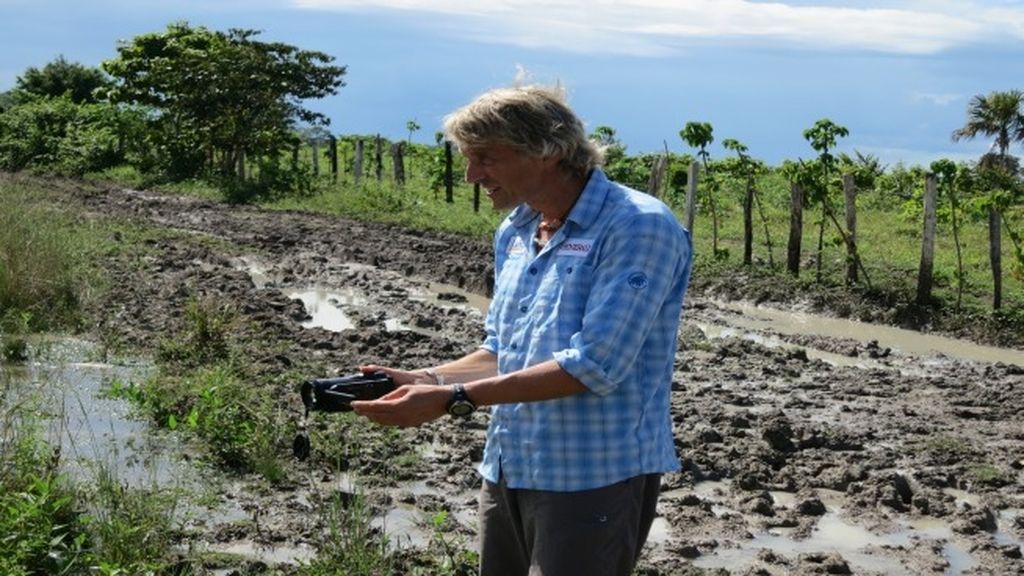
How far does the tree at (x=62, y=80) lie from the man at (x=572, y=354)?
174 ft

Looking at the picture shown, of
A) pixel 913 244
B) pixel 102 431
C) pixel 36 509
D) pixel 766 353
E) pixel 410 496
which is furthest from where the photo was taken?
pixel 913 244

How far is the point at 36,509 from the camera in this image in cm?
523

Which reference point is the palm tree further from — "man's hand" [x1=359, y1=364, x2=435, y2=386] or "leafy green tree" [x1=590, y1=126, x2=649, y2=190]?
"man's hand" [x1=359, y1=364, x2=435, y2=386]

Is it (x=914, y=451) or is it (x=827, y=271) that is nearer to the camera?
(x=914, y=451)

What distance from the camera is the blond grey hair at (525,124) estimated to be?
3219 millimetres

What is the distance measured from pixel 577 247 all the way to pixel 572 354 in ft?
0.90

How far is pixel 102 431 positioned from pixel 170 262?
888 cm

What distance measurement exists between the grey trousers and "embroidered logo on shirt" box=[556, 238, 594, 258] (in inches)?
20.0

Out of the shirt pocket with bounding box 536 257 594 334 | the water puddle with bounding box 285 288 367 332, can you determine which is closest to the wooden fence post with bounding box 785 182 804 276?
the water puddle with bounding box 285 288 367 332

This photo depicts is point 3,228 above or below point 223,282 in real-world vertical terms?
above

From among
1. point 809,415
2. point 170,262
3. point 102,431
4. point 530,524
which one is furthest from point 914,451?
point 170,262

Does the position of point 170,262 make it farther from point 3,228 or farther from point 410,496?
point 410,496

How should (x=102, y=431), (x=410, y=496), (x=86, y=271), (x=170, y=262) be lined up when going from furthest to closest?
(x=170, y=262) → (x=86, y=271) → (x=102, y=431) → (x=410, y=496)

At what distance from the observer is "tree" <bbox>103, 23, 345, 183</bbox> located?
107 feet
